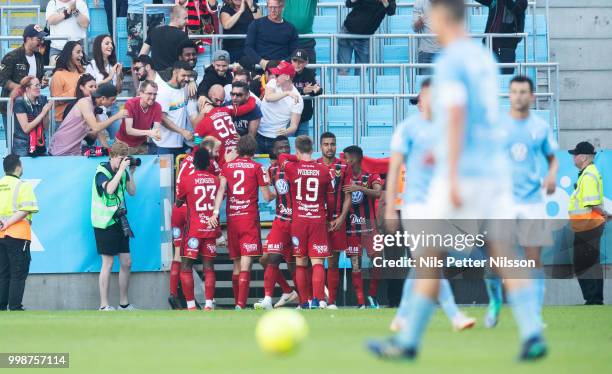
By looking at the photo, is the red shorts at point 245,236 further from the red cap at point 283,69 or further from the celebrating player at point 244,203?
the red cap at point 283,69

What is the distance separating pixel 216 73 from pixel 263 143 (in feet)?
4.12

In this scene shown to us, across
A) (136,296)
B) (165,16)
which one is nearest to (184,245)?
(136,296)

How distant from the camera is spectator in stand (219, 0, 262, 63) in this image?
2005 cm

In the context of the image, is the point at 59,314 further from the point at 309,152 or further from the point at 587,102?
the point at 587,102

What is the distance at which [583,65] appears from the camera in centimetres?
2241

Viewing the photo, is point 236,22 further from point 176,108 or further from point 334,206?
point 334,206

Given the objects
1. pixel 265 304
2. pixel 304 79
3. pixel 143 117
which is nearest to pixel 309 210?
pixel 265 304

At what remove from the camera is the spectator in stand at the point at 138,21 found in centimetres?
2031

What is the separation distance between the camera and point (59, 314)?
1623 centimetres

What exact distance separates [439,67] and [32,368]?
366 centimetres

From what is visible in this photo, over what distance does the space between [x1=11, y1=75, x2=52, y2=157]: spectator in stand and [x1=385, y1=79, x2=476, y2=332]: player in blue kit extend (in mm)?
7785

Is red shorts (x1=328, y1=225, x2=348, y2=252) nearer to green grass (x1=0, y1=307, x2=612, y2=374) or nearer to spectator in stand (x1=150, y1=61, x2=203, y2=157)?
green grass (x1=0, y1=307, x2=612, y2=374)

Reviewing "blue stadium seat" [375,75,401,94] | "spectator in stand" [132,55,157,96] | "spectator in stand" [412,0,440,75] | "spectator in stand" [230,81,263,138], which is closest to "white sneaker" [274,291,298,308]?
"spectator in stand" [230,81,263,138]

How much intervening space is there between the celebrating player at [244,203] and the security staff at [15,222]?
2.68m
